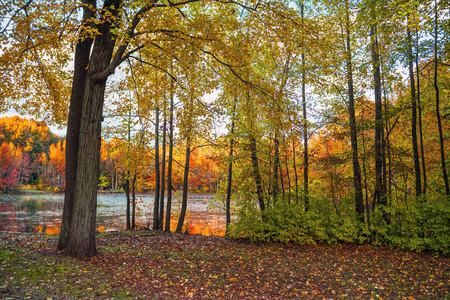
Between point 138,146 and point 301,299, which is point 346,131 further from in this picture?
point 138,146

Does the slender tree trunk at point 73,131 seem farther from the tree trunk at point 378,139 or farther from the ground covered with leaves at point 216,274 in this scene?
the tree trunk at point 378,139

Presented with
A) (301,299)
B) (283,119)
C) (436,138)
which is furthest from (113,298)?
(436,138)

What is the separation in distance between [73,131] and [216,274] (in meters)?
4.11

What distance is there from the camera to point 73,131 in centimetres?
558

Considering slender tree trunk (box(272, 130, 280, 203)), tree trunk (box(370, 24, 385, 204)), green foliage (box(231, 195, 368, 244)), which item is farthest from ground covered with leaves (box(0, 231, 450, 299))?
slender tree trunk (box(272, 130, 280, 203))

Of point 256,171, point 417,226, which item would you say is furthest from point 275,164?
point 417,226

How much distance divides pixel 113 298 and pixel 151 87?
5.57 metres

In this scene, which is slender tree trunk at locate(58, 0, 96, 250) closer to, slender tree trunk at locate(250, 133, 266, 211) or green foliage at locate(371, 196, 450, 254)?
slender tree trunk at locate(250, 133, 266, 211)

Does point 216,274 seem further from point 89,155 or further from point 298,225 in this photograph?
point 298,225

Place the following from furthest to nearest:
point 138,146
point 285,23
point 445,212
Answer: point 138,146
point 445,212
point 285,23

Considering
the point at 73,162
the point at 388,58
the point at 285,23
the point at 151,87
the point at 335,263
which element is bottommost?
the point at 335,263

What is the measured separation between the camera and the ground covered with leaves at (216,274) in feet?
12.6

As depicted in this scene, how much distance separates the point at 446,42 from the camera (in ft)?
23.4

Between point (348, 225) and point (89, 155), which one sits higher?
point (89, 155)
